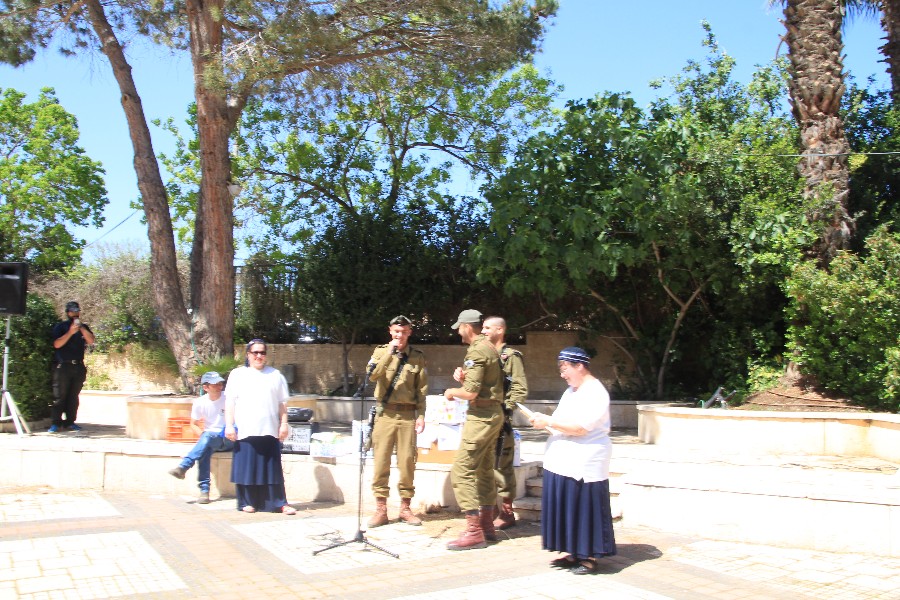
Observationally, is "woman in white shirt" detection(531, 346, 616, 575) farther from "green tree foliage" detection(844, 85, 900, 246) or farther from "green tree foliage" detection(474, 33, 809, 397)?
"green tree foliage" detection(844, 85, 900, 246)

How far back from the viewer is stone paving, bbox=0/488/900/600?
5086 millimetres

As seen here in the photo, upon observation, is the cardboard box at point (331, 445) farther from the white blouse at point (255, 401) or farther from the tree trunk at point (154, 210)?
the tree trunk at point (154, 210)

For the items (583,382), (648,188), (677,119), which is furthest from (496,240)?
(583,382)

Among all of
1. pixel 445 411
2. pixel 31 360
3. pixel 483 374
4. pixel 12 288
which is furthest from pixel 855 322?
pixel 31 360

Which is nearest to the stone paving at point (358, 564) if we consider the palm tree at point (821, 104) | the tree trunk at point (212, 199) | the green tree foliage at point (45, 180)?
the tree trunk at point (212, 199)

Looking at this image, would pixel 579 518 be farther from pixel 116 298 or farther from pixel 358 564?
pixel 116 298

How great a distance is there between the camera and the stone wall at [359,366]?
14.7 metres

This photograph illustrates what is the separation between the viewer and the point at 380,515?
6.93 m

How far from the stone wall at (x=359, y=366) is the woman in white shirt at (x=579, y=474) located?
8834mm

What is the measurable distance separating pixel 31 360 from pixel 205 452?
4.46m

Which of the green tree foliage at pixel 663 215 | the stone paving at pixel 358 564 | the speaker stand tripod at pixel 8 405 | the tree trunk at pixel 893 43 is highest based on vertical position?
the tree trunk at pixel 893 43

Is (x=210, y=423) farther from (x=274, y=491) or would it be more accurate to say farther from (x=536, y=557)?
(x=536, y=557)

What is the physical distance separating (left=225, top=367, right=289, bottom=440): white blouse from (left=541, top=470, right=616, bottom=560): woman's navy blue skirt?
3.10 metres

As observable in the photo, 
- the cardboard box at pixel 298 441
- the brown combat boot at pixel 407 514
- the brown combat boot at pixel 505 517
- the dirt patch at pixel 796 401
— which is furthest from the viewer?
the dirt patch at pixel 796 401
